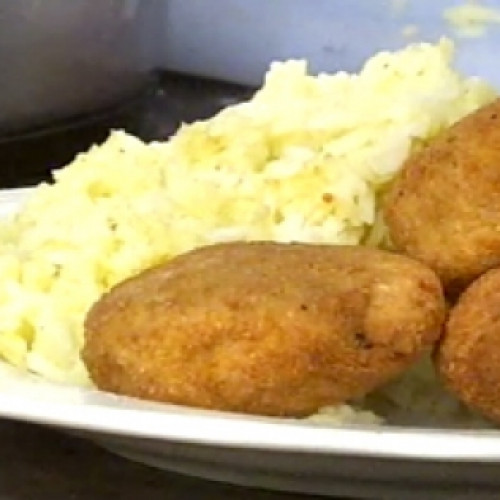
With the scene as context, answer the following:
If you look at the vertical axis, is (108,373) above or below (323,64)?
above

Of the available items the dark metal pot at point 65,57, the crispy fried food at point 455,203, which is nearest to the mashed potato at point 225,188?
the crispy fried food at point 455,203

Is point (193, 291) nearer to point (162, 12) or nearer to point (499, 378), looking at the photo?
point (499, 378)

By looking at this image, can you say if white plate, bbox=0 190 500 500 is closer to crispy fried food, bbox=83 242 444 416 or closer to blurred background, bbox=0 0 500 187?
crispy fried food, bbox=83 242 444 416

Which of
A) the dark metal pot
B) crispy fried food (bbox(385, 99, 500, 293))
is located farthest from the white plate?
the dark metal pot

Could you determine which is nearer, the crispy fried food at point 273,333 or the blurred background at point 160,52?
the crispy fried food at point 273,333

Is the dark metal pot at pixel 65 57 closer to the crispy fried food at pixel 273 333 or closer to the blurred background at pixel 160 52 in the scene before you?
the blurred background at pixel 160 52

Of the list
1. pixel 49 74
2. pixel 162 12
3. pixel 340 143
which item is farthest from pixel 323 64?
pixel 340 143
